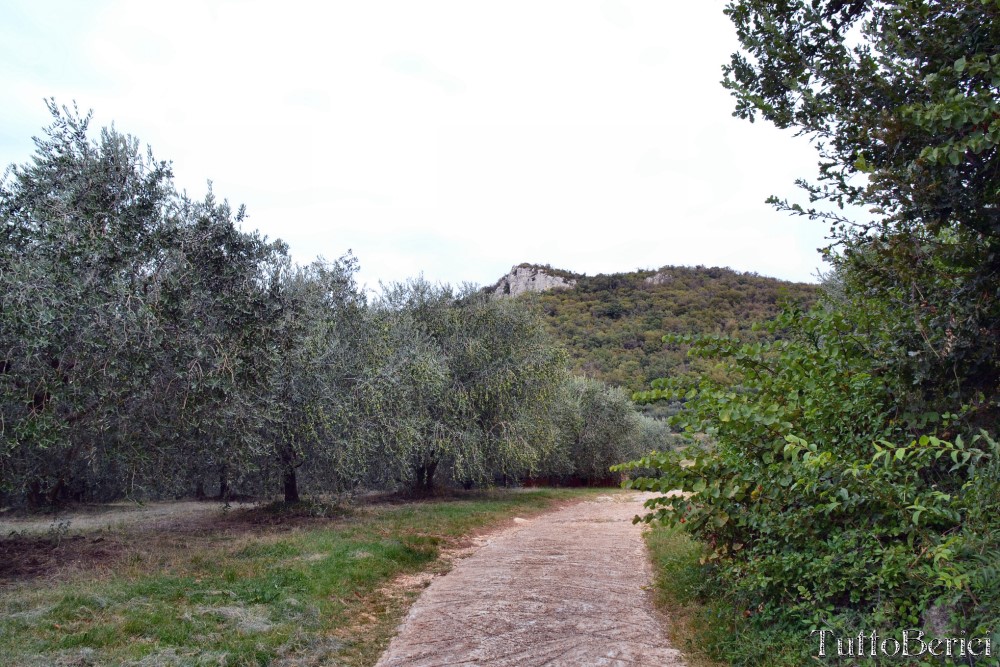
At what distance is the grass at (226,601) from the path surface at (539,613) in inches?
19.5

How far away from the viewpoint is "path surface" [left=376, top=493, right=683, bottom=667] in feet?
18.1

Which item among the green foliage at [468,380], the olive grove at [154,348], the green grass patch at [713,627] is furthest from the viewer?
the green foliage at [468,380]

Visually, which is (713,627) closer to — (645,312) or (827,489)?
(827,489)

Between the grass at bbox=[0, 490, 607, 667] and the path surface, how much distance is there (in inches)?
19.5

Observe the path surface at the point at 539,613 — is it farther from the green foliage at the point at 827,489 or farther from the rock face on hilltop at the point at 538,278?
the rock face on hilltop at the point at 538,278

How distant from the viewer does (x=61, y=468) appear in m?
9.40

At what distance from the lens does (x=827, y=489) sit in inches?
168

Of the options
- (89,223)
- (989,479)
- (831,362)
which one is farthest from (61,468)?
(989,479)

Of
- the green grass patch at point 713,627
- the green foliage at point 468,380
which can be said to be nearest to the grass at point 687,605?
the green grass patch at point 713,627

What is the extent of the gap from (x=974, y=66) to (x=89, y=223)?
9250 millimetres

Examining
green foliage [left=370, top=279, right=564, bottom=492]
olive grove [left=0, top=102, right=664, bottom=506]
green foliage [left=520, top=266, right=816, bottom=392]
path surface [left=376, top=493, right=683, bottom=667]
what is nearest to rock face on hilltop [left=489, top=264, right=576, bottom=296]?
green foliage [left=520, top=266, right=816, bottom=392]

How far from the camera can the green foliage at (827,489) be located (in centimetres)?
375

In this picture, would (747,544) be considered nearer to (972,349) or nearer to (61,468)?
(972,349)

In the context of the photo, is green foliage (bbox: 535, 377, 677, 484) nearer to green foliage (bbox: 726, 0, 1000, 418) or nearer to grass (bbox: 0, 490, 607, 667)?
grass (bbox: 0, 490, 607, 667)
